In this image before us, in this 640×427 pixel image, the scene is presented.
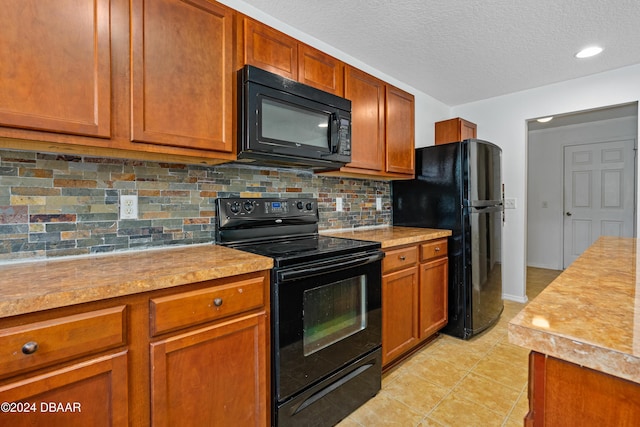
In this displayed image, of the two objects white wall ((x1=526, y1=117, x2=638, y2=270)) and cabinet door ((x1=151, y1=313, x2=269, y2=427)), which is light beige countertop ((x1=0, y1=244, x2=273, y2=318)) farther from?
white wall ((x1=526, y1=117, x2=638, y2=270))

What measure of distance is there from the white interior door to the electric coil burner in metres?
4.76

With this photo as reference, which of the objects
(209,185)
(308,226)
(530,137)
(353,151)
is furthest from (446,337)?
(530,137)

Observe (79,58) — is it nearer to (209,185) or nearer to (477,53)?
(209,185)

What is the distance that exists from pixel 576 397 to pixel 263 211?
1.64m

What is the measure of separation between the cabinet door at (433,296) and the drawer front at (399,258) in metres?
0.15

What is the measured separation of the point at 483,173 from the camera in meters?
2.55

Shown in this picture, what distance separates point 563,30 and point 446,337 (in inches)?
98.2

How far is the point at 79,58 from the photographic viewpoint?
1.12 metres

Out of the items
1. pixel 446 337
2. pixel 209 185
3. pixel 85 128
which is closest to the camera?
pixel 85 128

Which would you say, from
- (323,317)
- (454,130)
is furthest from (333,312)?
(454,130)

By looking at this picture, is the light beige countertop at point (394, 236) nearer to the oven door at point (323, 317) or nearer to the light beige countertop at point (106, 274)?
the oven door at point (323, 317)

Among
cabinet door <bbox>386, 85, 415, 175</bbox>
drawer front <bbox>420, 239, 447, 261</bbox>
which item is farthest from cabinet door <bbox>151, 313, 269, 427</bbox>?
cabinet door <bbox>386, 85, 415, 175</bbox>

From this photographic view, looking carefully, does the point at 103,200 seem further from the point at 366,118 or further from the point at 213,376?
the point at 366,118

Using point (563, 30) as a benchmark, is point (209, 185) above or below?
Result: below
